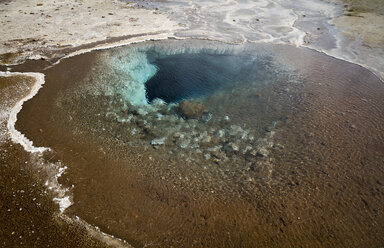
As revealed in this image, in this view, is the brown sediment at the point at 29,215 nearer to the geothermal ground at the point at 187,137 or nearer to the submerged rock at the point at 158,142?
the geothermal ground at the point at 187,137

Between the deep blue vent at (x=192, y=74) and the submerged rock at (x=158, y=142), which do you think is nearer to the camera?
the submerged rock at (x=158, y=142)

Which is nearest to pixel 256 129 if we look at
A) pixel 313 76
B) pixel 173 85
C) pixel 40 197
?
pixel 173 85

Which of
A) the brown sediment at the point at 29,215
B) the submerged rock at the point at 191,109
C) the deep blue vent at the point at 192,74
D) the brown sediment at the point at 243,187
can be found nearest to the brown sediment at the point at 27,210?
the brown sediment at the point at 29,215

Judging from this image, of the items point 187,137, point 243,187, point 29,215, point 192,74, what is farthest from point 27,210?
point 192,74

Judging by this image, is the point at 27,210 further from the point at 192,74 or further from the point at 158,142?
the point at 192,74

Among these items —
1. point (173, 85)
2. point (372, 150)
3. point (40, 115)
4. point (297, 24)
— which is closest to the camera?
point (372, 150)

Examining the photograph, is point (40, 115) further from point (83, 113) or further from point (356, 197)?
point (356, 197)
